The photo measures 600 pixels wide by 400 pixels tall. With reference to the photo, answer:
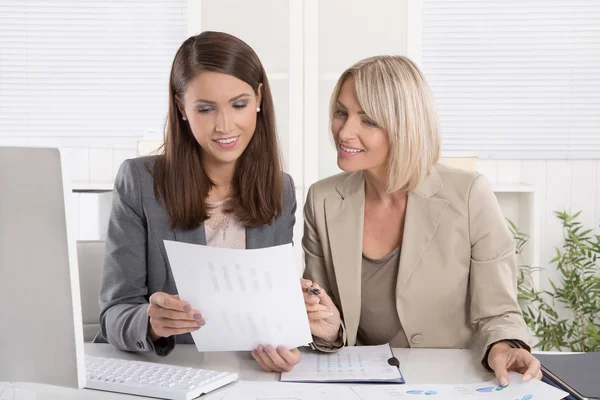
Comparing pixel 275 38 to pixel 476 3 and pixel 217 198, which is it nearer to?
pixel 476 3

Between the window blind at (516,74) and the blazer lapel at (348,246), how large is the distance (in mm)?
2645

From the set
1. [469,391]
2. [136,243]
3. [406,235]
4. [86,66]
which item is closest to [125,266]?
[136,243]

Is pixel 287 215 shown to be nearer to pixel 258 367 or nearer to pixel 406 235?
pixel 406 235

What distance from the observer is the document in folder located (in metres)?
1.35

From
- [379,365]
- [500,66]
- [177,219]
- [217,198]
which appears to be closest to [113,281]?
[177,219]

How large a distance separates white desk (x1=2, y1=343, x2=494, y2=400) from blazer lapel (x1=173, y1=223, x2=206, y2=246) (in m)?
0.28

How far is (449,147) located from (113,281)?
3075 mm

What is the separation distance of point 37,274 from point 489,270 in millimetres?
1075

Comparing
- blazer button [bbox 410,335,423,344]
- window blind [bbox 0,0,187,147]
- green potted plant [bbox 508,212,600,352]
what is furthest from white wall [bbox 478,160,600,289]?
blazer button [bbox 410,335,423,344]

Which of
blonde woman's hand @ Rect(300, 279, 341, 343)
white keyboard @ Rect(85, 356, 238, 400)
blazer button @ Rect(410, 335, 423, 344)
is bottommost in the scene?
blazer button @ Rect(410, 335, 423, 344)

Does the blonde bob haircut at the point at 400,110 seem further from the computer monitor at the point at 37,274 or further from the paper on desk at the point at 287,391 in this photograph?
the computer monitor at the point at 37,274

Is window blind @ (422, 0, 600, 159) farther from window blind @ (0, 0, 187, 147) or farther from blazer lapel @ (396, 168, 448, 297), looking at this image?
blazer lapel @ (396, 168, 448, 297)

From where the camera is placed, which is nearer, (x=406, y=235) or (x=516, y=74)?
(x=406, y=235)

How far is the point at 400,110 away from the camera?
67.1 inches
